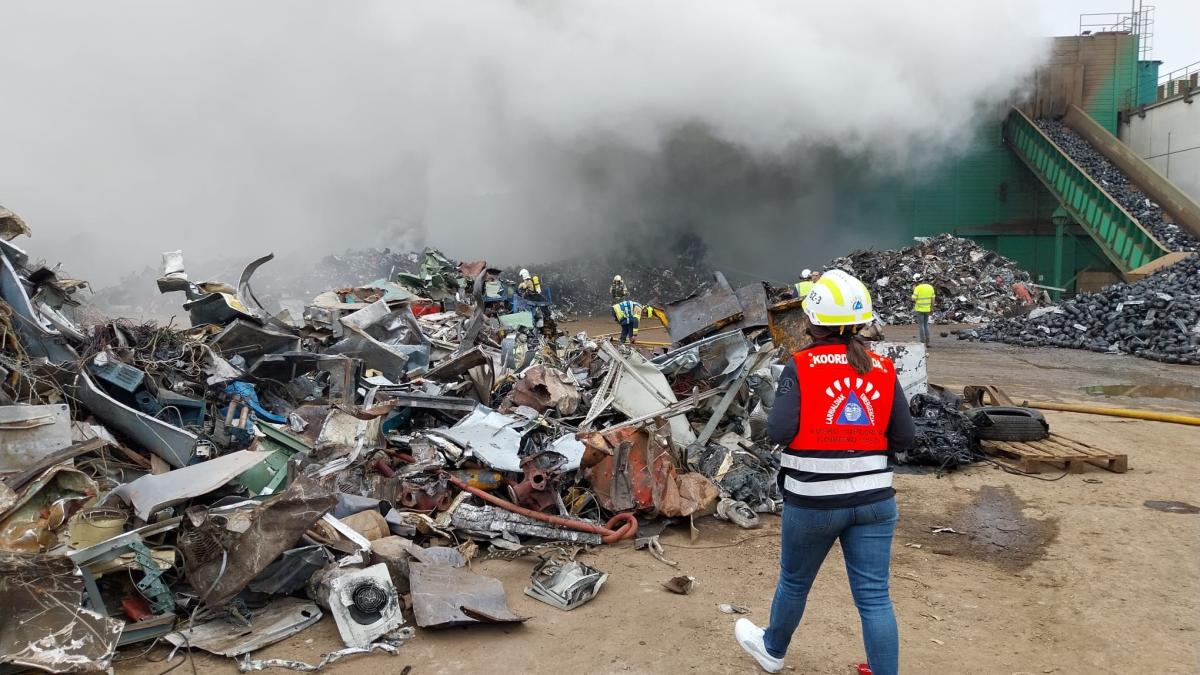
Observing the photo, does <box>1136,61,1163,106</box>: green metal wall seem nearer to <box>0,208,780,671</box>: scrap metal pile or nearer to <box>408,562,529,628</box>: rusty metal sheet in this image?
<box>0,208,780,671</box>: scrap metal pile

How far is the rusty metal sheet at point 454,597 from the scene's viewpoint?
3.14 meters

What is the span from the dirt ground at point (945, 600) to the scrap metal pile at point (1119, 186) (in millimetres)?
14169

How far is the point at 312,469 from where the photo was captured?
176 inches

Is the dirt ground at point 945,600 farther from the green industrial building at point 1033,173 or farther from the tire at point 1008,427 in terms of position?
the green industrial building at point 1033,173

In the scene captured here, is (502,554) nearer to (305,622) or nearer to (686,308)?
(305,622)

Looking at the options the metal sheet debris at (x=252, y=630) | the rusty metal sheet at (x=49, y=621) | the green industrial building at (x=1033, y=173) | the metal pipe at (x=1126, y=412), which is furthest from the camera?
the green industrial building at (x=1033, y=173)

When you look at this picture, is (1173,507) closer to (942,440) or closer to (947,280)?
(942,440)

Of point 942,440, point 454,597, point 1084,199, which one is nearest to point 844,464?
point 454,597

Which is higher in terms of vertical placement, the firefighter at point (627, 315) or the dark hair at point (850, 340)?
the dark hair at point (850, 340)

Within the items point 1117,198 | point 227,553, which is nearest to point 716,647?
point 227,553

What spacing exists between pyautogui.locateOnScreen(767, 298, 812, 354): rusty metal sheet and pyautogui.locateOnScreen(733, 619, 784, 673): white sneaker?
3476 millimetres

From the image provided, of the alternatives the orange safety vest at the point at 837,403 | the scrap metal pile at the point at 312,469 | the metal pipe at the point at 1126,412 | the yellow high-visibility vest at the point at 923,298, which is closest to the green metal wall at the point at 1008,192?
the yellow high-visibility vest at the point at 923,298

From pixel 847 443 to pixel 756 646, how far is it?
100cm

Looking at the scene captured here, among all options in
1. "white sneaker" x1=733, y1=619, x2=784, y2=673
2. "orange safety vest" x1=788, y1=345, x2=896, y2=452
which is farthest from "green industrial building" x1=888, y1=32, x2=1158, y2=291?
"orange safety vest" x1=788, y1=345, x2=896, y2=452
